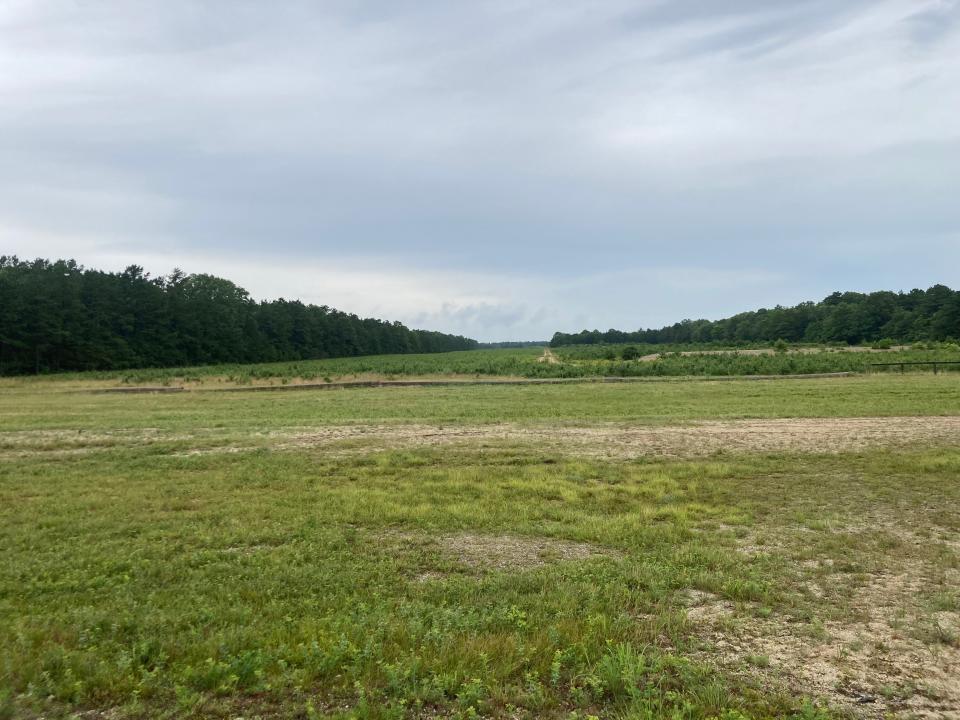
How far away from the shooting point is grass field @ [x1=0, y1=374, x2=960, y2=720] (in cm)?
402

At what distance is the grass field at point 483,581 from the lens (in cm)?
402

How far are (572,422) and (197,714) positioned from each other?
54.8ft

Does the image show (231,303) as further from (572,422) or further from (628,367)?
(572,422)

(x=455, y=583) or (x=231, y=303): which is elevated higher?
(x=231, y=303)

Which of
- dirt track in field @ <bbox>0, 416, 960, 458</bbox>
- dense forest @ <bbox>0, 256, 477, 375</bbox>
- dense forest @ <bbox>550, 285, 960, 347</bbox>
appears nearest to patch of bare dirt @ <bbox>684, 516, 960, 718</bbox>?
dirt track in field @ <bbox>0, 416, 960, 458</bbox>

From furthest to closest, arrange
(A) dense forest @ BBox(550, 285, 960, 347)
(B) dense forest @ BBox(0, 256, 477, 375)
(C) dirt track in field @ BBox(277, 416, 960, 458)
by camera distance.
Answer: (A) dense forest @ BBox(550, 285, 960, 347) → (B) dense forest @ BBox(0, 256, 477, 375) → (C) dirt track in field @ BBox(277, 416, 960, 458)

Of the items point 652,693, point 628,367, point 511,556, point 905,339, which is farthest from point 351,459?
point 905,339

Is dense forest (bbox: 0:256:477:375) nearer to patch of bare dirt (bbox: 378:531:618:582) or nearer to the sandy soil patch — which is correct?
patch of bare dirt (bbox: 378:531:618:582)

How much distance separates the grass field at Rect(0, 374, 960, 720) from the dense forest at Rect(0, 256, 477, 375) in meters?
53.2

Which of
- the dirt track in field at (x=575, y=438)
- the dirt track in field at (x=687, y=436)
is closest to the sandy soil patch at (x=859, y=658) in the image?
the dirt track in field at (x=575, y=438)

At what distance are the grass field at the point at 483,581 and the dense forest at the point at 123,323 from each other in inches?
2094

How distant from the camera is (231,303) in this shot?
97.9m

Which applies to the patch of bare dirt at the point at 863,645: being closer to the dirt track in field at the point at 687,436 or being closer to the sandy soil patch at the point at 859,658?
the sandy soil patch at the point at 859,658

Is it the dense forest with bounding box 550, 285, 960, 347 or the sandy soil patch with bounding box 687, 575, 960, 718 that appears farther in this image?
the dense forest with bounding box 550, 285, 960, 347
